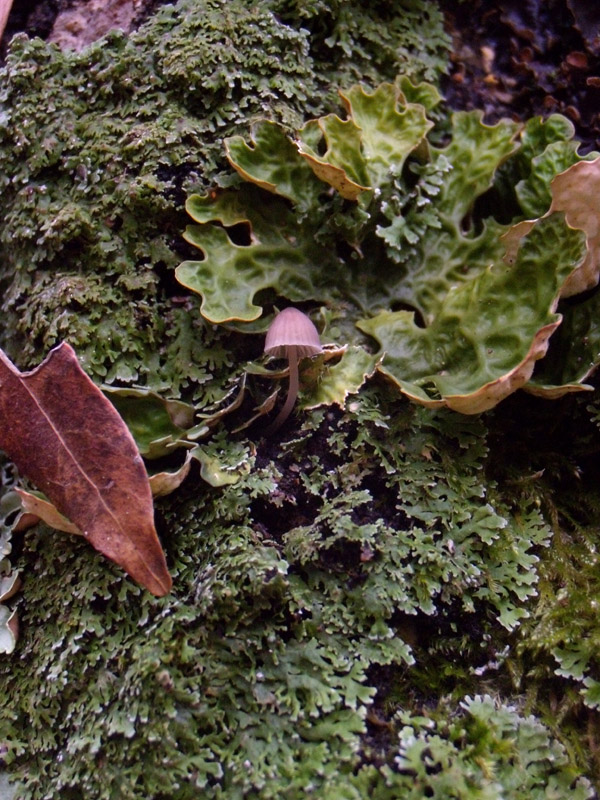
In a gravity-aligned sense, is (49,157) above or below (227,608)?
above

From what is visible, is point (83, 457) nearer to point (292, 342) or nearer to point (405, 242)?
point (292, 342)

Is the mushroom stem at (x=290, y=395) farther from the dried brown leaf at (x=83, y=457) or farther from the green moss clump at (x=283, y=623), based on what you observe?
the dried brown leaf at (x=83, y=457)

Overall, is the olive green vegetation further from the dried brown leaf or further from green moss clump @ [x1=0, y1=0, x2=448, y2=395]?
the dried brown leaf

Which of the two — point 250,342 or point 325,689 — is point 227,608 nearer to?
point 325,689

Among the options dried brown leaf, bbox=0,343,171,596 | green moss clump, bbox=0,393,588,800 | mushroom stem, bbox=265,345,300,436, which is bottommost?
green moss clump, bbox=0,393,588,800

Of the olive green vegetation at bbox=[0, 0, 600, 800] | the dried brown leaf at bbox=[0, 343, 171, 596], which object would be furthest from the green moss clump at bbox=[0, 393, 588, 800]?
the dried brown leaf at bbox=[0, 343, 171, 596]

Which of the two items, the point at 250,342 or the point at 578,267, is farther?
the point at 250,342

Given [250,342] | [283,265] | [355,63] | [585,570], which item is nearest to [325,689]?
[585,570]
